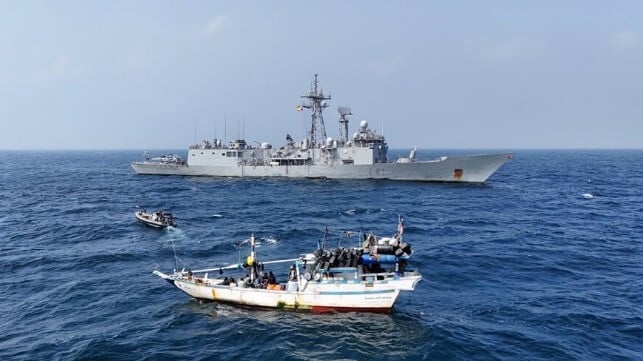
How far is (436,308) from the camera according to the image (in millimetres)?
25781

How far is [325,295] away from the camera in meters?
24.6

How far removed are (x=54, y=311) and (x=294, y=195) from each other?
47.7m

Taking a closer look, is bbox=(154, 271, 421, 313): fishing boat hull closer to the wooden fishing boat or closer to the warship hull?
the wooden fishing boat

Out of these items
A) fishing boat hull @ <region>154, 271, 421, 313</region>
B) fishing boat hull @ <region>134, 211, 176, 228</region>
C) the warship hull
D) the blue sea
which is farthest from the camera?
the warship hull

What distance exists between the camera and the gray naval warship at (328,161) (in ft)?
274

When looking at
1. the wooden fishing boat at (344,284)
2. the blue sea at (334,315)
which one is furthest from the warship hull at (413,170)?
the wooden fishing boat at (344,284)

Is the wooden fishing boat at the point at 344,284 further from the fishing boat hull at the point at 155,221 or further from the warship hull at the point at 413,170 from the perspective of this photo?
the warship hull at the point at 413,170

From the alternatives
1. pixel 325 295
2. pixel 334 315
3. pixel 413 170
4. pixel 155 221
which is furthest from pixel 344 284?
pixel 413 170

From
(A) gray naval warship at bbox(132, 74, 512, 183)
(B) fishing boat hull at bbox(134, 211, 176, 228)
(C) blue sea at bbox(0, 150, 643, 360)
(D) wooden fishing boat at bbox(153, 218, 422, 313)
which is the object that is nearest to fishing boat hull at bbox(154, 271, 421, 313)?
(D) wooden fishing boat at bbox(153, 218, 422, 313)

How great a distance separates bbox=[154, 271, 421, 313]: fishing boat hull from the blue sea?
613 mm

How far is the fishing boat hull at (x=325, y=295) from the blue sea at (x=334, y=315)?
61 centimetres

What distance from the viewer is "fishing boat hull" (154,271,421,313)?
24.2 metres

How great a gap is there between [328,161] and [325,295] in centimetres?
6504

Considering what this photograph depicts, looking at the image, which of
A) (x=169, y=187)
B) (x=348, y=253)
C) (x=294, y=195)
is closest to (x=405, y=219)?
(x=294, y=195)
